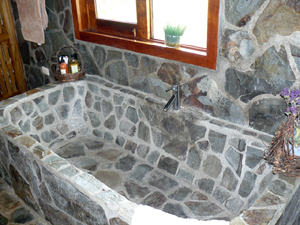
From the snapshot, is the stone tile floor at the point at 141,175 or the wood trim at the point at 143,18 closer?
the stone tile floor at the point at 141,175

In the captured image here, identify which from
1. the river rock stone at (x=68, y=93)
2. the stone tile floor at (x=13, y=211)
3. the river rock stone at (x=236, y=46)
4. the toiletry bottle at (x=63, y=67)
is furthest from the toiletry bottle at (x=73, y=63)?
the river rock stone at (x=236, y=46)

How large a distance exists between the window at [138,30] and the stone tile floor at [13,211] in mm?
1530

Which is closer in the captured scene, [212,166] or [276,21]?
[276,21]

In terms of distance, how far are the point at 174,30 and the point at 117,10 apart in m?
0.71

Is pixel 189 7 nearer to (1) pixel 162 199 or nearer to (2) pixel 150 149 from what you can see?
(2) pixel 150 149

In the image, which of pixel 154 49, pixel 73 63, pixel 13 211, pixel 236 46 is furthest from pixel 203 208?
pixel 73 63

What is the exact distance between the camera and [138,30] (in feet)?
8.09

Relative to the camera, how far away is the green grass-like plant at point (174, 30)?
2.16 metres

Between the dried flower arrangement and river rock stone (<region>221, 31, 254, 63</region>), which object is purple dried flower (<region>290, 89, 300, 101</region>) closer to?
the dried flower arrangement

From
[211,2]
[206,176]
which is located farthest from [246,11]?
[206,176]

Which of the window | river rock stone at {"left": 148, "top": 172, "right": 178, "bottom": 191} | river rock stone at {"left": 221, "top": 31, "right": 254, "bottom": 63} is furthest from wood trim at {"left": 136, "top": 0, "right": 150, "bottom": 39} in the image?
river rock stone at {"left": 148, "top": 172, "right": 178, "bottom": 191}

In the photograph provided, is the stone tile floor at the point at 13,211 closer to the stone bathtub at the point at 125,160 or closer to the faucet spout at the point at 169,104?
the stone bathtub at the point at 125,160

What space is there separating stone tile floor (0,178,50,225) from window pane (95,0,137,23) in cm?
174

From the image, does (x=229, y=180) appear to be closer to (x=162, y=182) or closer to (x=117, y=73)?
(x=162, y=182)
